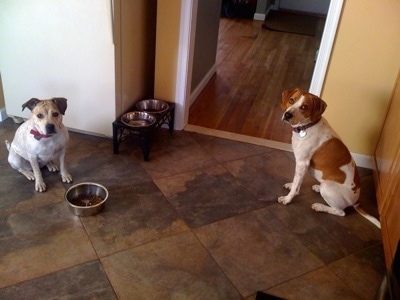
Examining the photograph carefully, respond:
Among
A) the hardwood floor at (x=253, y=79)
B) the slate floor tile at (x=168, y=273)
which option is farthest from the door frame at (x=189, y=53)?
the slate floor tile at (x=168, y=273)

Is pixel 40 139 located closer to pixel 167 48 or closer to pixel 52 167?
pixel 52 167

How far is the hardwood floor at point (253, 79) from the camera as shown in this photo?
3.30 meters

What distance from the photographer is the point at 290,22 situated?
6.72 meters

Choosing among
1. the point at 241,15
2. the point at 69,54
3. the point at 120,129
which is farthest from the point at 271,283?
the point at 241,15

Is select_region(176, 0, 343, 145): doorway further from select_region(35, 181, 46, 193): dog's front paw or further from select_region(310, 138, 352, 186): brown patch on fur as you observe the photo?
select_region(35, 181, 46, 193): dog's front paw

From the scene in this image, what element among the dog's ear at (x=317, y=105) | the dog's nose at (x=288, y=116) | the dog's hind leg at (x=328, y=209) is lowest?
the dog's hind leg at (x=328, y=209)

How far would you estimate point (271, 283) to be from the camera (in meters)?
1.81

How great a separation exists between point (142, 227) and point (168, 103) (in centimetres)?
121

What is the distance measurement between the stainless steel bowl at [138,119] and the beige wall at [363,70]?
1.23 meters

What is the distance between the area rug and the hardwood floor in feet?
0.72

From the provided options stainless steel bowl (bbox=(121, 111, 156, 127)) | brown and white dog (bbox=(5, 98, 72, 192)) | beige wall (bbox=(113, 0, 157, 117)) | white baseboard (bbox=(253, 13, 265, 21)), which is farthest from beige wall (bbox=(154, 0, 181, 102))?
white baseboard (bbox=(253, 13, 265, 21))

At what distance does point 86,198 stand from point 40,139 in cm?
42

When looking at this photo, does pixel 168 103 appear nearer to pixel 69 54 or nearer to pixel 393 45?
pixel 69 54

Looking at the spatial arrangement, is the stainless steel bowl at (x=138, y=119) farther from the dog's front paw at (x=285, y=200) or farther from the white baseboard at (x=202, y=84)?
the dog's front paw at (x=285, y=200)
